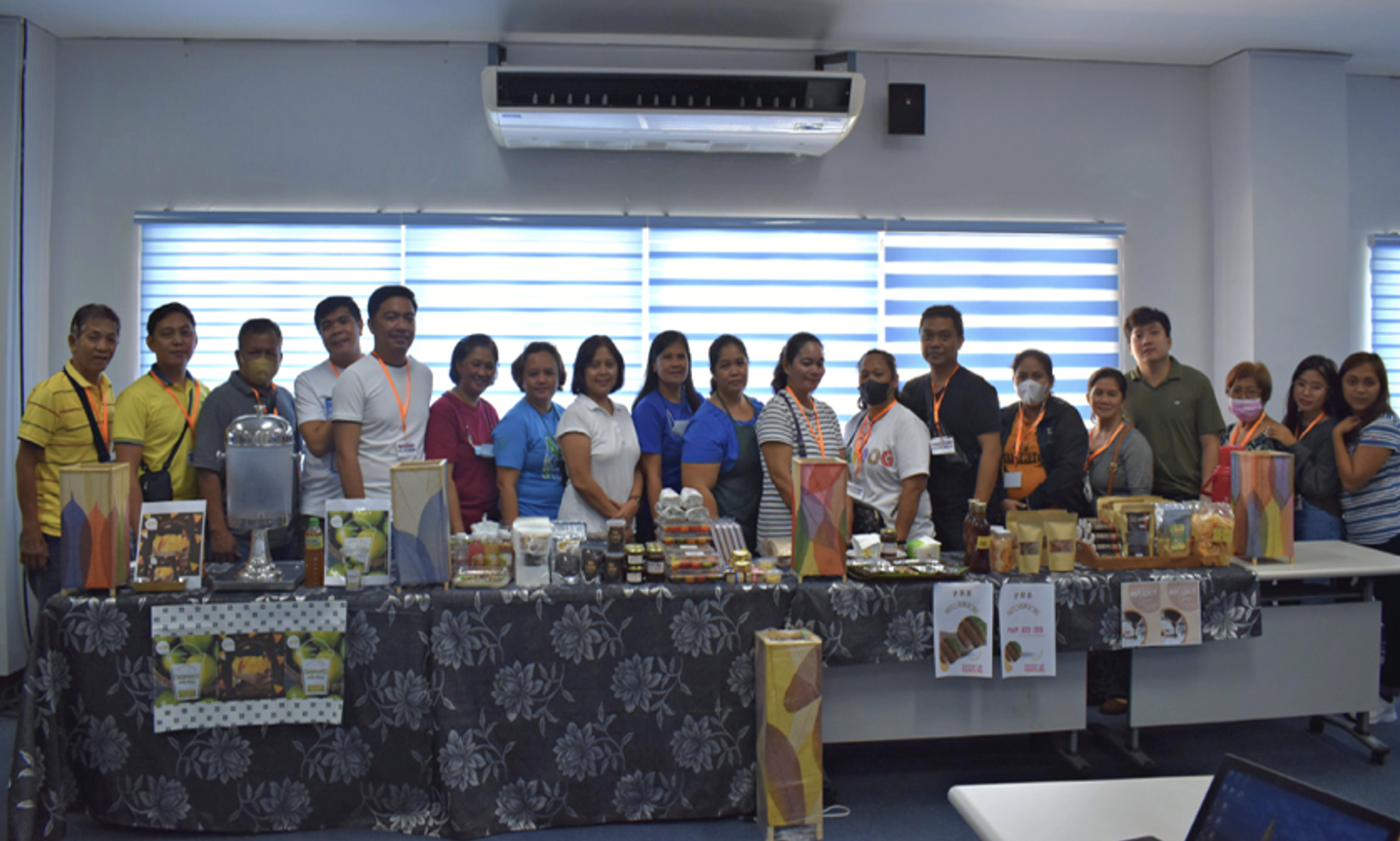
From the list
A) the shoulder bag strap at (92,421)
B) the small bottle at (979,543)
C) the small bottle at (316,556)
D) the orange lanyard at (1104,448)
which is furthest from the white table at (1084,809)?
the shoulder bag strap at (92,421)

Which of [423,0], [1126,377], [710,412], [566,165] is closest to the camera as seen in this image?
[710,412]

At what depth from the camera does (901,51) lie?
480 cm

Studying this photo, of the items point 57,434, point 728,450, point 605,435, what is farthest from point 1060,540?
point 57,434

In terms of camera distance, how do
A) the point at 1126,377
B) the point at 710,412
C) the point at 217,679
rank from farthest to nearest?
the point at 1126,377, the point at 710,412, the point at 217,679

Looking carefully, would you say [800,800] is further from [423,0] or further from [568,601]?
[423,0]

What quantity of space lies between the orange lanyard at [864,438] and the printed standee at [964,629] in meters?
0.77

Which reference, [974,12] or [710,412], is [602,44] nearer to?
[974,12]

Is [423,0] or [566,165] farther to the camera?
[566,165]

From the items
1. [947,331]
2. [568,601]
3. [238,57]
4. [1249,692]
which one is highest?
[238,57]

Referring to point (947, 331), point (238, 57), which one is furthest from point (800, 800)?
point (238, 57)

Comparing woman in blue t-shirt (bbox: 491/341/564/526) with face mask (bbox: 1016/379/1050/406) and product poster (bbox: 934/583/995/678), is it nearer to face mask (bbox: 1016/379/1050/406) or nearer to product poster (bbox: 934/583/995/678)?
product poster (bbox: 934/583/995/678)

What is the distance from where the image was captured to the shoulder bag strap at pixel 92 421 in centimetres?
348

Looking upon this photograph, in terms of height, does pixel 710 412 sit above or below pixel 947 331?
below

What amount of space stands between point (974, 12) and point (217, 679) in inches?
171
